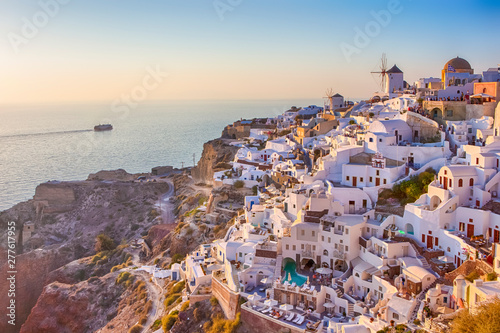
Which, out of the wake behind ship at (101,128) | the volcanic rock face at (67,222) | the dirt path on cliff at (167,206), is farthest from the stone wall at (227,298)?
the wake behind ship at (101,128)

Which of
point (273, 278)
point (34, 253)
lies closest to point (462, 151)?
point (273, 278)

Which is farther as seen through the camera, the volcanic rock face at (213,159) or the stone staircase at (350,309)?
the volcanic rock face at (213,159)

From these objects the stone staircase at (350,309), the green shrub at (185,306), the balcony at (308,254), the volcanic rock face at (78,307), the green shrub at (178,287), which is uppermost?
the balcony at (308,254)

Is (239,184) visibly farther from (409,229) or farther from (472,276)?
(472,276)

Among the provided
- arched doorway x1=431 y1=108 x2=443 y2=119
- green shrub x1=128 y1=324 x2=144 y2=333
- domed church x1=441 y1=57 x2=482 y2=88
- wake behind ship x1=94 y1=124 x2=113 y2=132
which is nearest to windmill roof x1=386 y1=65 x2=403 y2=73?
domed church x1=441 y1=57 x2=482 y2=88

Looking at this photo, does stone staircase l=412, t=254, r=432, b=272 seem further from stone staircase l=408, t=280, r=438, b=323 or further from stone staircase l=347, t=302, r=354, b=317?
stone staircase l=347, t=302, r=354, b=317

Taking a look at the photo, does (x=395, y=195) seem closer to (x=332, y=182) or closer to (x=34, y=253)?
(x=332, y=182)

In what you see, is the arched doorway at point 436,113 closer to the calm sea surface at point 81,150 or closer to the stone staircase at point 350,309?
the stone staircase at point 350,309

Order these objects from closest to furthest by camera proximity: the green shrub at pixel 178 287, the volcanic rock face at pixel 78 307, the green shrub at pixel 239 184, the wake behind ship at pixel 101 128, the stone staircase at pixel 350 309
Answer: the stone staircase at pixel 350 309 < the green shrub at pixel 178 287 < the volcanic rock face at pixel 78 307 < the green shrub at pixel 239 184 < the wake behind ship at pixel 101 128
